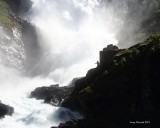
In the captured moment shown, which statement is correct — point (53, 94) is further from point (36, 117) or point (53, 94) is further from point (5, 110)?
point (5, 110)

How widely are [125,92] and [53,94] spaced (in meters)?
33.1

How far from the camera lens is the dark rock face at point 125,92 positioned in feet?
302

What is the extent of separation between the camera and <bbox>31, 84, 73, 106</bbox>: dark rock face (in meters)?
116

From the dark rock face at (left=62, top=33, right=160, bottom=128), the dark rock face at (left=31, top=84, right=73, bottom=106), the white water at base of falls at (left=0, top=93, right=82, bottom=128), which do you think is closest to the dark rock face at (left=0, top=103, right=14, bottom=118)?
the white water at base of falls at (left=0, top=93, right=82, bottom=128)

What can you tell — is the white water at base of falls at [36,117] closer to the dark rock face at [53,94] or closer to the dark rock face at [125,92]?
the dark rock face at [53,94]

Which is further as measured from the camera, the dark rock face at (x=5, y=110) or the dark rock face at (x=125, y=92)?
the dark rock face at (x=5, y=110)

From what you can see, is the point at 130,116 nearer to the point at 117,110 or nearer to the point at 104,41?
the point at 117,110

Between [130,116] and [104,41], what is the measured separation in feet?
353

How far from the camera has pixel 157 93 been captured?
9256 centimetres

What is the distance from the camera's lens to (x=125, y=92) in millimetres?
94375

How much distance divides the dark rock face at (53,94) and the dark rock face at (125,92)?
42.1 ft

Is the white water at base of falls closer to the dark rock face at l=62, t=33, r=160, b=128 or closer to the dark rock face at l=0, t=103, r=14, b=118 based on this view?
the dark rock face at l=0, t=103, r=14, b=118

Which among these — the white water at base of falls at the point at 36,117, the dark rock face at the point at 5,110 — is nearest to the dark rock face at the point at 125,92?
the white water at base of falls at the point at 36,117

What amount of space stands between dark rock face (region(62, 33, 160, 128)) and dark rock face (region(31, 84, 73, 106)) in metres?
12.8
